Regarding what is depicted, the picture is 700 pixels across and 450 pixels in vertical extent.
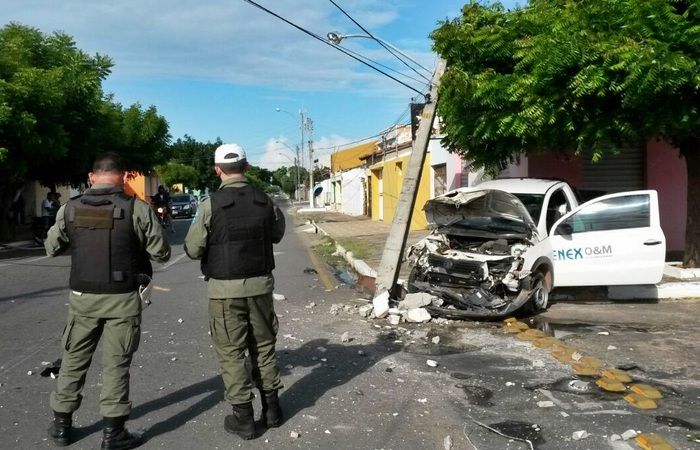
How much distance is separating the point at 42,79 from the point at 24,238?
860 cm

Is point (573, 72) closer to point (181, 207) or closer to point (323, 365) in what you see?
point (323, 365)

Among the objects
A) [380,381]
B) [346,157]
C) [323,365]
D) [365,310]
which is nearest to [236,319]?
[380,381]

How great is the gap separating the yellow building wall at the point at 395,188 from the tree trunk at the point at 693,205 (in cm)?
1197

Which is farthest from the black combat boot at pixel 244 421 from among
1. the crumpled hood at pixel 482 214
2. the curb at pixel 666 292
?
the curb at pixel 666 292

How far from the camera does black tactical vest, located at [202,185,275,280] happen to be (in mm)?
4223

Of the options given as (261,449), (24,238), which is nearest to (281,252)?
(24,238)

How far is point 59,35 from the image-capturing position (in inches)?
794

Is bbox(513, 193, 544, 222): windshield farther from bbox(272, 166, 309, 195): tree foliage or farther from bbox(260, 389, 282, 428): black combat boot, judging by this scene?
bbox(272, 166, 309, 195): tree foliage

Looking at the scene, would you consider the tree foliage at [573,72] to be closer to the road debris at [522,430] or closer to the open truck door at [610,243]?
the open truck door at [610,243]

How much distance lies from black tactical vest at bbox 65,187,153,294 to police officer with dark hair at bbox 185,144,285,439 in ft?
1.33

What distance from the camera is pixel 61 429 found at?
13.5ft

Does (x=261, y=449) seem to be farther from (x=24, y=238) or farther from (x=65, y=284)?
(x=24, y=238)

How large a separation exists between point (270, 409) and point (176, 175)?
6986cm

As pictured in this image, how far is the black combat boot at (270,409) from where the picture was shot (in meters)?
4.41
